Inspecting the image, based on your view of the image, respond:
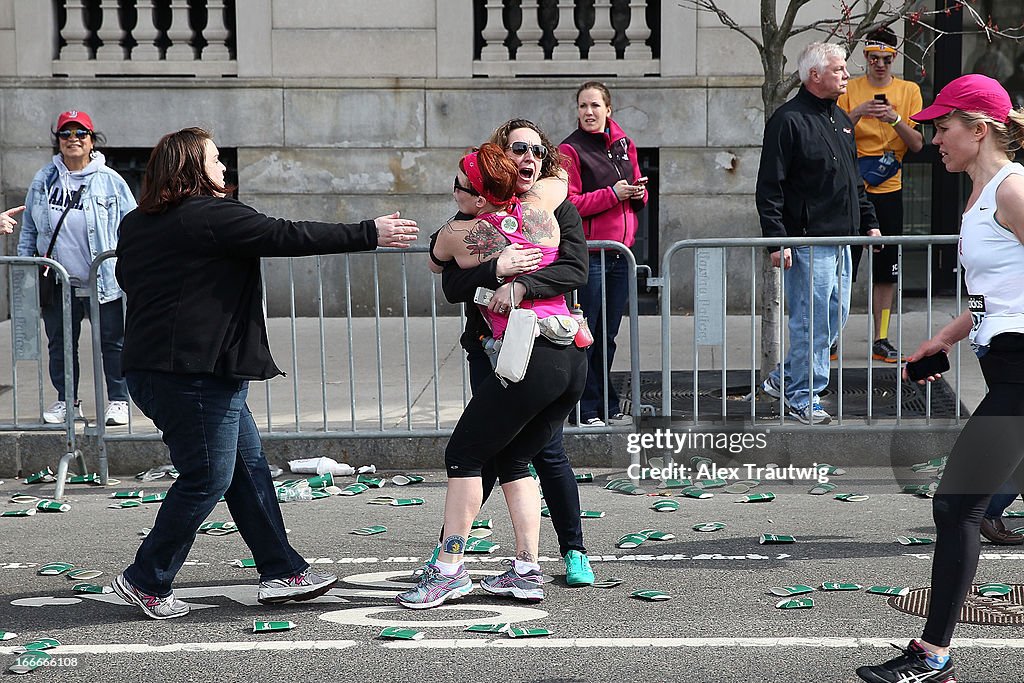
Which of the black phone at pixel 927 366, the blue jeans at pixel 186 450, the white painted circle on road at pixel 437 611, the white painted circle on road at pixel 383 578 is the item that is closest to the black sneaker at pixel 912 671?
the black phone at pixel 927 366

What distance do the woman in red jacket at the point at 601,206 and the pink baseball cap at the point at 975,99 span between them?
343 centimetres

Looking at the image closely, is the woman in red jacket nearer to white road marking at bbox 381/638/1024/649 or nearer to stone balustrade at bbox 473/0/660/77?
white road marking at bbox 381/638/1024/649

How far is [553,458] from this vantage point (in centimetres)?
559

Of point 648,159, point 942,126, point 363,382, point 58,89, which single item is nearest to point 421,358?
point 363,382

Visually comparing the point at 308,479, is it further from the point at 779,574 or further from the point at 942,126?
the point at 942,126

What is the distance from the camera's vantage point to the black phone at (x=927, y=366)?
468 cm

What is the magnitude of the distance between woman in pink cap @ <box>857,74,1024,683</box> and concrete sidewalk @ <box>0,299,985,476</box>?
10.3 ft

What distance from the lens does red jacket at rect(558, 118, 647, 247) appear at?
808 cm

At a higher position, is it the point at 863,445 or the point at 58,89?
the point at 58,89

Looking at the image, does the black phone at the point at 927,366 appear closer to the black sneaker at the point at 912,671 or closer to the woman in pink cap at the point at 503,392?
the black sneaker at the point at 912,671

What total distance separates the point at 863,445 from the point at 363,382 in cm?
339

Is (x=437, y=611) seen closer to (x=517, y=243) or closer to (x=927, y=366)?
(x=517, y=243)

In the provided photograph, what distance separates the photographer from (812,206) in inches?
322

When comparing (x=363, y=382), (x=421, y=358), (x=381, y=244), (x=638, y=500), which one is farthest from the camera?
(x=421, y=358)
